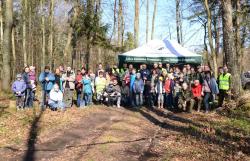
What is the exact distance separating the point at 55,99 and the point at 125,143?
237 inches

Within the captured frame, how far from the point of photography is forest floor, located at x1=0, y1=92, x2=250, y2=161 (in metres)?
9.42

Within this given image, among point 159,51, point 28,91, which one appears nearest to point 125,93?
point 28,91

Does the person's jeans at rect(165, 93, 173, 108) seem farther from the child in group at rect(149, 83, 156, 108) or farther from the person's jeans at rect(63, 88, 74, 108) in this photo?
the person's jeans at rect(63, 88, 74, 108)

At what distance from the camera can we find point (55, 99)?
15898mm

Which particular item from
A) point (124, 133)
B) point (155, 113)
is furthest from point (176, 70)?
point (124, 133)

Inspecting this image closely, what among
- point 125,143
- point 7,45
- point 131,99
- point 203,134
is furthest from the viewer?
point 7,45

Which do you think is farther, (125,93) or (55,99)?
(125,93)

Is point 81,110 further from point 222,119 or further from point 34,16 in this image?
point 34,16

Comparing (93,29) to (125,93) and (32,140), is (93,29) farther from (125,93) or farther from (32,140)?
(32,140)

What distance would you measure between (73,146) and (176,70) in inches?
372

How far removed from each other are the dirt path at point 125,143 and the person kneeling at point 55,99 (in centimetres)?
187

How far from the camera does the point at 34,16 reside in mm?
40719

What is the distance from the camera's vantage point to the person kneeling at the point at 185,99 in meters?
16.7

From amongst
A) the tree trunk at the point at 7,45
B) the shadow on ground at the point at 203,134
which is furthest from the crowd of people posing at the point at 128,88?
the tree trunk at the point at 7,45
